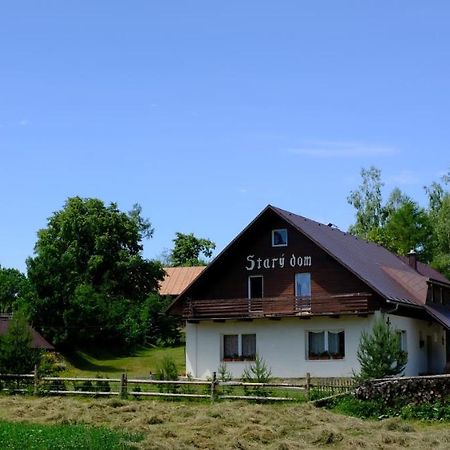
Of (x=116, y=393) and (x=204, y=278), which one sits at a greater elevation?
(x=204, y=278)

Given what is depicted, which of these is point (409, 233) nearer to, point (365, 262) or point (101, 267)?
point (101, 267)

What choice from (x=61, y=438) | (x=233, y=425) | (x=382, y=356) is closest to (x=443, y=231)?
(x=382, y=356)

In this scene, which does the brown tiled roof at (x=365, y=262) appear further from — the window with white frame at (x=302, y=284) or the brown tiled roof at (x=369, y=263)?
the window with white frame at (x=302, y=284)

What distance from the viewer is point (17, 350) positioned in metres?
32.9

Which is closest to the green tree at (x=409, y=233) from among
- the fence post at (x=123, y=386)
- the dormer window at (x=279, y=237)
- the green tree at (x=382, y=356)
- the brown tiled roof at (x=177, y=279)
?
the brown tiled roof at (x=177, y=279)

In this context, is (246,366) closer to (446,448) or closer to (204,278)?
(204,278)

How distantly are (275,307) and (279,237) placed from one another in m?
3.22

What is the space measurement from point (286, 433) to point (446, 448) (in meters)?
3.84

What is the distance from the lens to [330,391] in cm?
2756

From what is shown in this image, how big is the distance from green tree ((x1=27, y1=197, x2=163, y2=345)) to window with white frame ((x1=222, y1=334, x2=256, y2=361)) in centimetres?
1350

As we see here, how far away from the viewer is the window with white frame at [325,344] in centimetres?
3709

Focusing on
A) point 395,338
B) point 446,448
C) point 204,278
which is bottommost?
point 446,448

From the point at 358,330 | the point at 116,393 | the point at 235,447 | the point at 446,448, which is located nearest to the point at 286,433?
the point at 235,447

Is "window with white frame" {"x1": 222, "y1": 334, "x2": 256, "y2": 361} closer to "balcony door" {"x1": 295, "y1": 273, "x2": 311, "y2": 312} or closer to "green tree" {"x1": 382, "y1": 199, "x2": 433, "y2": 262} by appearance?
"balcony door" {"x1": 295, "y1": 273, "x2": 311, "y2": 312}
